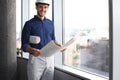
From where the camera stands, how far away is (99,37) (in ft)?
8.56

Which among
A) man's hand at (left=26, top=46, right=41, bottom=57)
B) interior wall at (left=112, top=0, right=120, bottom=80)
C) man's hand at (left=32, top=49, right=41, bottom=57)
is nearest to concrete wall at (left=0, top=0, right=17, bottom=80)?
man's hand at (left=26, top=46, right=41, bottom=57)

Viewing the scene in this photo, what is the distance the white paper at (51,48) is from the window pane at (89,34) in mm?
434

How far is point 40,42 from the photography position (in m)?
2.72

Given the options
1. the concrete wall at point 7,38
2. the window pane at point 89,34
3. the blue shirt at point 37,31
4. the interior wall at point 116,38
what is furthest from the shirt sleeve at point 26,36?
the concrete wall at point 7,38

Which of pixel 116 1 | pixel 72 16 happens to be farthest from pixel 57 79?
pixel 116 1

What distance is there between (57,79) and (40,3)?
107 centimetres

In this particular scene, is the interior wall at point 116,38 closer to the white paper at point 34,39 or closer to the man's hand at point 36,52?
the man's hand at point 36,52

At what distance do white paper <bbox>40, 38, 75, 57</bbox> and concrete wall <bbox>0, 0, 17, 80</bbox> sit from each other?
189 cm

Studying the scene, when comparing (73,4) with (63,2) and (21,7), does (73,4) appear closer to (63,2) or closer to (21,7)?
(63,2)

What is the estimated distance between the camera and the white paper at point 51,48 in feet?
7.63

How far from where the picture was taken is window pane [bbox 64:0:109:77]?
249 centimetres

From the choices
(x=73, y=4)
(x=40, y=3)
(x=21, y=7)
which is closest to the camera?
(x=40, y=3)

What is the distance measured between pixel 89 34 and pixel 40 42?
62 cm

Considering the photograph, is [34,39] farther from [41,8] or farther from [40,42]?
[41,8]
